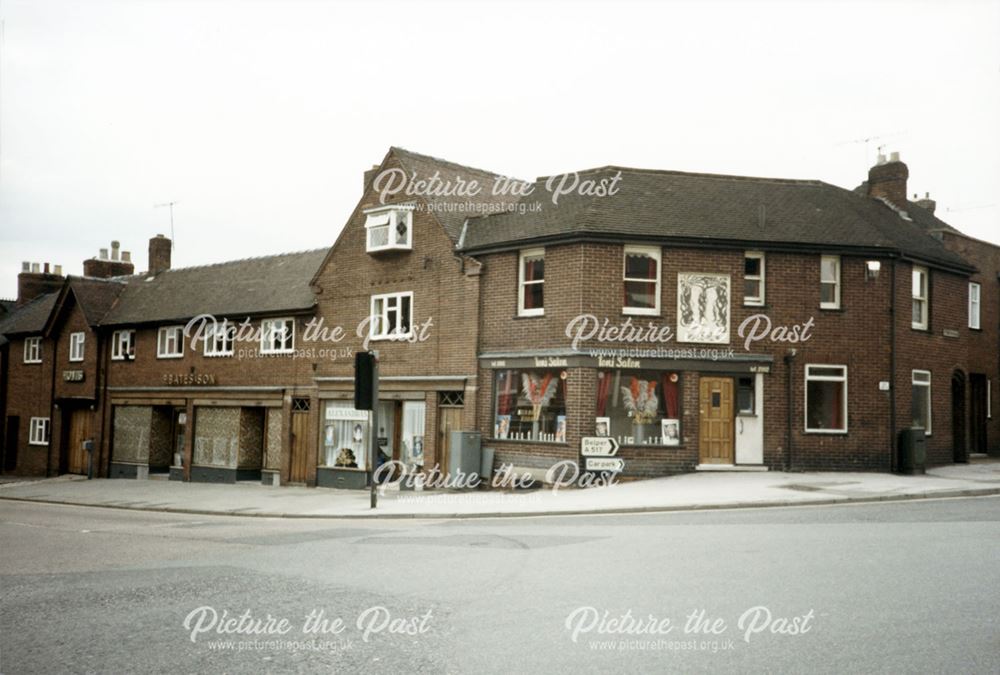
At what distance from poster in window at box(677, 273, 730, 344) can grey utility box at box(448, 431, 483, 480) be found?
5.89 m

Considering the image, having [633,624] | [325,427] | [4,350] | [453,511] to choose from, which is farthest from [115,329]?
[633,624]

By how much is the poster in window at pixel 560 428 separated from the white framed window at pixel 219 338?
1471 cm

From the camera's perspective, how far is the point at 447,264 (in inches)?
986

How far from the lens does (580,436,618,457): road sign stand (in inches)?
843

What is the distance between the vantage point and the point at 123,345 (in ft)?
118

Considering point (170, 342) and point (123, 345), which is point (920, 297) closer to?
point (170, 342)

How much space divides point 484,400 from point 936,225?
16.6 m

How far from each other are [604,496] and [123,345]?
975 inches

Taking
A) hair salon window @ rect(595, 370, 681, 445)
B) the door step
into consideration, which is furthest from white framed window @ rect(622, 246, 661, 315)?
the door step

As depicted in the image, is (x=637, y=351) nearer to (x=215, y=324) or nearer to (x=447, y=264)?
(x=447, y=264)

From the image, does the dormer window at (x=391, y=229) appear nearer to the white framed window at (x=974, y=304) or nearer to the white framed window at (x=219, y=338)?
the white framed window at (x=219, y=338)

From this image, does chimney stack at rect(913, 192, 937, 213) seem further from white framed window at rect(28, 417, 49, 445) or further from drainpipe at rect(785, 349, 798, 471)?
white framed window at rect(28, 417, 49, 445)

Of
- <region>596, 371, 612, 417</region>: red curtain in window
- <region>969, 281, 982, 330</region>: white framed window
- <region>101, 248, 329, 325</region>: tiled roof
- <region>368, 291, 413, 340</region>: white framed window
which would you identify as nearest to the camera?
<region>596, 371, 612, 417</region>: red curtain in window

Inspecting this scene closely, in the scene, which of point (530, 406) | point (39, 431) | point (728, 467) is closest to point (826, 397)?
point (728, 467)
